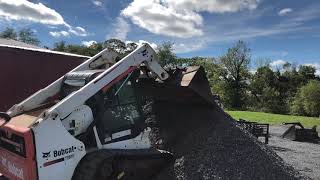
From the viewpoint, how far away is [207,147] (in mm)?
6945

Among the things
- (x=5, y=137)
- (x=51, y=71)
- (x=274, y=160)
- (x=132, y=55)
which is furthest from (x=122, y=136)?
(x=51, y=71)

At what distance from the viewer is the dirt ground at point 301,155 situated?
10.7 m

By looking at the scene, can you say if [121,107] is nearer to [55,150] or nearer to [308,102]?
[55,150]

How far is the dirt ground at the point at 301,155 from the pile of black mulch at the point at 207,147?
284 centimetres

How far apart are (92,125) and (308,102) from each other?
5454 centimetres

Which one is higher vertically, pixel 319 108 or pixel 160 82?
pixel 160 82

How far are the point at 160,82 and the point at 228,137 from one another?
4.93ft

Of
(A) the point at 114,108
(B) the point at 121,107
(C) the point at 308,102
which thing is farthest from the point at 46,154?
(C) the point at 308,102

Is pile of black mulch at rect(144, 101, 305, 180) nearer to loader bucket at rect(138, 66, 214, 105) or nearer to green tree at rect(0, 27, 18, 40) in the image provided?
loader bucket at rect(138, 66, 214, 105)

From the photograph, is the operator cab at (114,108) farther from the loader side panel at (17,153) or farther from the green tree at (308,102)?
the green tree at (308,102)

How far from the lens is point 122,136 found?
6.32m

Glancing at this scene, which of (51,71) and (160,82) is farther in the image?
(51,71)

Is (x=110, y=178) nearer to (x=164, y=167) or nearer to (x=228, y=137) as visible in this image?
(x=164, y=167)

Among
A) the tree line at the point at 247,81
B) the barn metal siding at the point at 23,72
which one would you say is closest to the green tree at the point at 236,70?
the tree line at the point at 247,81
